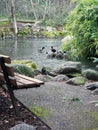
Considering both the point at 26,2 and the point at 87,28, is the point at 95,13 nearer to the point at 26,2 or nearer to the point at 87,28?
the point at 87,28

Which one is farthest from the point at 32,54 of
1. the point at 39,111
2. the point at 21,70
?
the point at 39,111

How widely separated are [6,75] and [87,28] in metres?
9.59

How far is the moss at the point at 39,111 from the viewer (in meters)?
4.27

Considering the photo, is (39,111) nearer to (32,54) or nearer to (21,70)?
(21,70)

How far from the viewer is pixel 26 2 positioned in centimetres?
4406

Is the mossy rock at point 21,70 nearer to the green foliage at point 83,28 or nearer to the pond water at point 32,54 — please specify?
the pond water at point 32,54

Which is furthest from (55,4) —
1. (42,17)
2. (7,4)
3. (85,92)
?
(85,92)

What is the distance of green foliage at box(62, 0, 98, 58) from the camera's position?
512 inches

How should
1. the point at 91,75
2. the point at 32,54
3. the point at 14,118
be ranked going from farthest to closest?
the point at 32,54 → the point at 91,75 → the point at 14,118

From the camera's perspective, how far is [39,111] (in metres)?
4.42

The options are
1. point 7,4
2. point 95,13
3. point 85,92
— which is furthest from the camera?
point 7,4

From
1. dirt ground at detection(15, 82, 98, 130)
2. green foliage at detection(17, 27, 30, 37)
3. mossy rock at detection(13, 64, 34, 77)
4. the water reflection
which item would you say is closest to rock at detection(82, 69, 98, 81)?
mossy rock at detection(13, 64, 34, 77)

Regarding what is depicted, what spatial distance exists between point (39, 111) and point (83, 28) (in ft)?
31.4

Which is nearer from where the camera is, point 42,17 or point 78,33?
point 78,33
